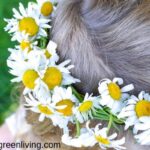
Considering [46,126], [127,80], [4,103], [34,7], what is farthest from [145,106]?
[4,103]

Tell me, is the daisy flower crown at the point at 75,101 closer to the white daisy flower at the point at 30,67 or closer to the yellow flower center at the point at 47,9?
the white daisy flower at the point at 30,67

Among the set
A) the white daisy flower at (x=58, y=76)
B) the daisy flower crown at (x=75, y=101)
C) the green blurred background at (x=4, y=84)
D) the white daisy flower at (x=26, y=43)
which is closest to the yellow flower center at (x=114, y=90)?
the daisy flower crown at (x=75, y=101)

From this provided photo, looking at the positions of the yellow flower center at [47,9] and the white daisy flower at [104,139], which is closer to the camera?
the white daisy flower at [104,139]

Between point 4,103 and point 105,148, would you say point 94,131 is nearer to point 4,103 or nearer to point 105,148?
point 105,148

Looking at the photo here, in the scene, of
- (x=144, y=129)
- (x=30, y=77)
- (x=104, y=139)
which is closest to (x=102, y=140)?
(x=104, y=139)

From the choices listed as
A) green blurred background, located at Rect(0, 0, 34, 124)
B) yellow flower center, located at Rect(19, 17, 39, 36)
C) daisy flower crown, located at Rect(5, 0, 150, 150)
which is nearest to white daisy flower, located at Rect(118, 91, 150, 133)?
daisy flower crown, located at Rect(5, 0, 150, 150)

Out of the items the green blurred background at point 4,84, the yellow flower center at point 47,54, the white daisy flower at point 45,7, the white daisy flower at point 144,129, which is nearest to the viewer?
the white daisy flower at point 144,129

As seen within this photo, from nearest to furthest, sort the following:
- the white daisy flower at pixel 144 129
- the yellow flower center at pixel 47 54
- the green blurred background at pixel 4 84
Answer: the white daisy flower at pixel 144 129 → the yellow flower center at pixel 47 54 → the green blurred background at pixel 4 84
